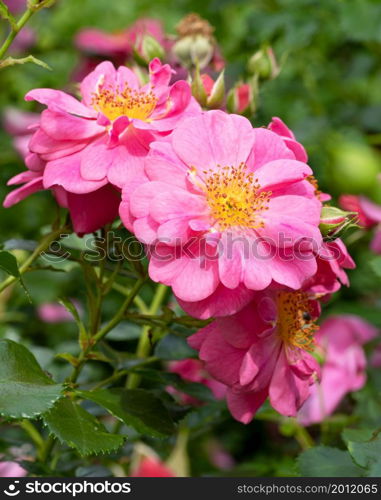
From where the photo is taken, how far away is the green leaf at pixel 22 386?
2.77ft

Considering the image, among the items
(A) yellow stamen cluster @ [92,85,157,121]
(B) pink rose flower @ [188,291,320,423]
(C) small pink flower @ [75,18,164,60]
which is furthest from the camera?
(C) small pink flower @ [75,18,164,60]

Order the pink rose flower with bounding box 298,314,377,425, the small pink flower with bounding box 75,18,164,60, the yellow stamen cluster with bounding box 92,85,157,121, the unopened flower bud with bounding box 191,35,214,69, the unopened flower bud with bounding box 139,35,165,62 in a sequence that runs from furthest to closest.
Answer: the small pink flower with bounding box 75,18,164,60 < the pink rose flower with bounding box 298,314,377,425 < the unopened flower bud with bounding box 191,35,214,69 < the unopened flower bud with bounding box 139,35,165,62 < the yellow stamen cluster with bounding box 92,85,157,121

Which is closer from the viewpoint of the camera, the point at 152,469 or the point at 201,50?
the point at 152,469

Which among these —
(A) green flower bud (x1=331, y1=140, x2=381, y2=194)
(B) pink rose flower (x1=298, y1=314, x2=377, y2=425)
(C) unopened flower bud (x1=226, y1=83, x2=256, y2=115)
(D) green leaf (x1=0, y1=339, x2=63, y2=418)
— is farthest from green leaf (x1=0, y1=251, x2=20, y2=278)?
(A) green flower bud (x1=331, y1=140, x2=381, y2=194)

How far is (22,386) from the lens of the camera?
893 mm

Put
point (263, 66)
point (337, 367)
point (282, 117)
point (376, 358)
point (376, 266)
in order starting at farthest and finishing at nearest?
1. point (282, 117)
2. point (376, 358)
3. point (337, 367)
4. point (263, 66)
5. point (376, 266)

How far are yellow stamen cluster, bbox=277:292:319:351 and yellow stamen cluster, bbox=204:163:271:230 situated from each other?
12 centimetres

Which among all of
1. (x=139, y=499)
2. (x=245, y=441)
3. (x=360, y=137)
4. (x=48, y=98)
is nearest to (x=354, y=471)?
(x=139, y=499)

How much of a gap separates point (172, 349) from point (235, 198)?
14.6 inches

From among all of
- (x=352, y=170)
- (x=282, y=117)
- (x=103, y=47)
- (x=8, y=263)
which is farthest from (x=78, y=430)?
(x=103, y=47)

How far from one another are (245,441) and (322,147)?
73 cm

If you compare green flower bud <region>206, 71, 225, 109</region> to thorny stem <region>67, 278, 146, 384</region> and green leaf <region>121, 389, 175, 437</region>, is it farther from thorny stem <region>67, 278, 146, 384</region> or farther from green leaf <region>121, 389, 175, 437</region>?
green leaf <region>121, 389, 175, 437</region>

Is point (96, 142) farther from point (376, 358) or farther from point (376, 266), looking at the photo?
Answer: point (376, 358)

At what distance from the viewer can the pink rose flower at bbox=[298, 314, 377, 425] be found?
1592 millimetres
